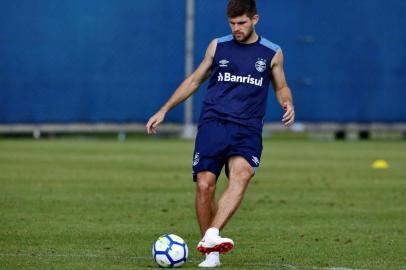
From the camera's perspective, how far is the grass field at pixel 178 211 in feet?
30.9

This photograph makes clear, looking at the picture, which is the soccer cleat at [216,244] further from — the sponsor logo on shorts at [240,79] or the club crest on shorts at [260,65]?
the club crest on shorts at [260,65]

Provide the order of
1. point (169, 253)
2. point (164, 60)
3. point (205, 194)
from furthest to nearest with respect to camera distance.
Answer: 1. point (164, 60)
2. point (205, 194)
3. point (169, 253)

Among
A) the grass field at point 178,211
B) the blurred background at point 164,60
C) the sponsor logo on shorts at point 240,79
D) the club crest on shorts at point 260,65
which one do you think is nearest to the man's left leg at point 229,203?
the grass field at point 178,211

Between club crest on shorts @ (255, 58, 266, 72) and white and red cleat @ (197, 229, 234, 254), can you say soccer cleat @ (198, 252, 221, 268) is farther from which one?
club crest on shorts @ (255, 58, 266, 72)

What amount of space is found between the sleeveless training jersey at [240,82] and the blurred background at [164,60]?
65.7 ft

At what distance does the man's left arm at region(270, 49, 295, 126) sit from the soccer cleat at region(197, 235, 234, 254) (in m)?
1.16

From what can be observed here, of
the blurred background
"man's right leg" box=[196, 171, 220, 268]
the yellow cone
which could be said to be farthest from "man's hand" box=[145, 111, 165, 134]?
the blurred background

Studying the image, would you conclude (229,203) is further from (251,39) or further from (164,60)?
(164,60)

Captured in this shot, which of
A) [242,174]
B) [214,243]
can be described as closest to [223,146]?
[242,174]

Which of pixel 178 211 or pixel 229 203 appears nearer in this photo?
pixel 229 203

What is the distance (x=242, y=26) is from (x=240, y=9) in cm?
15

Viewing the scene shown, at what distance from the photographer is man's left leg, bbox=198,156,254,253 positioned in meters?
8.52

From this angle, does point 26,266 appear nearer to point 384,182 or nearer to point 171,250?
point 171,250

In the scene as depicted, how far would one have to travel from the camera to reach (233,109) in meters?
9.06
